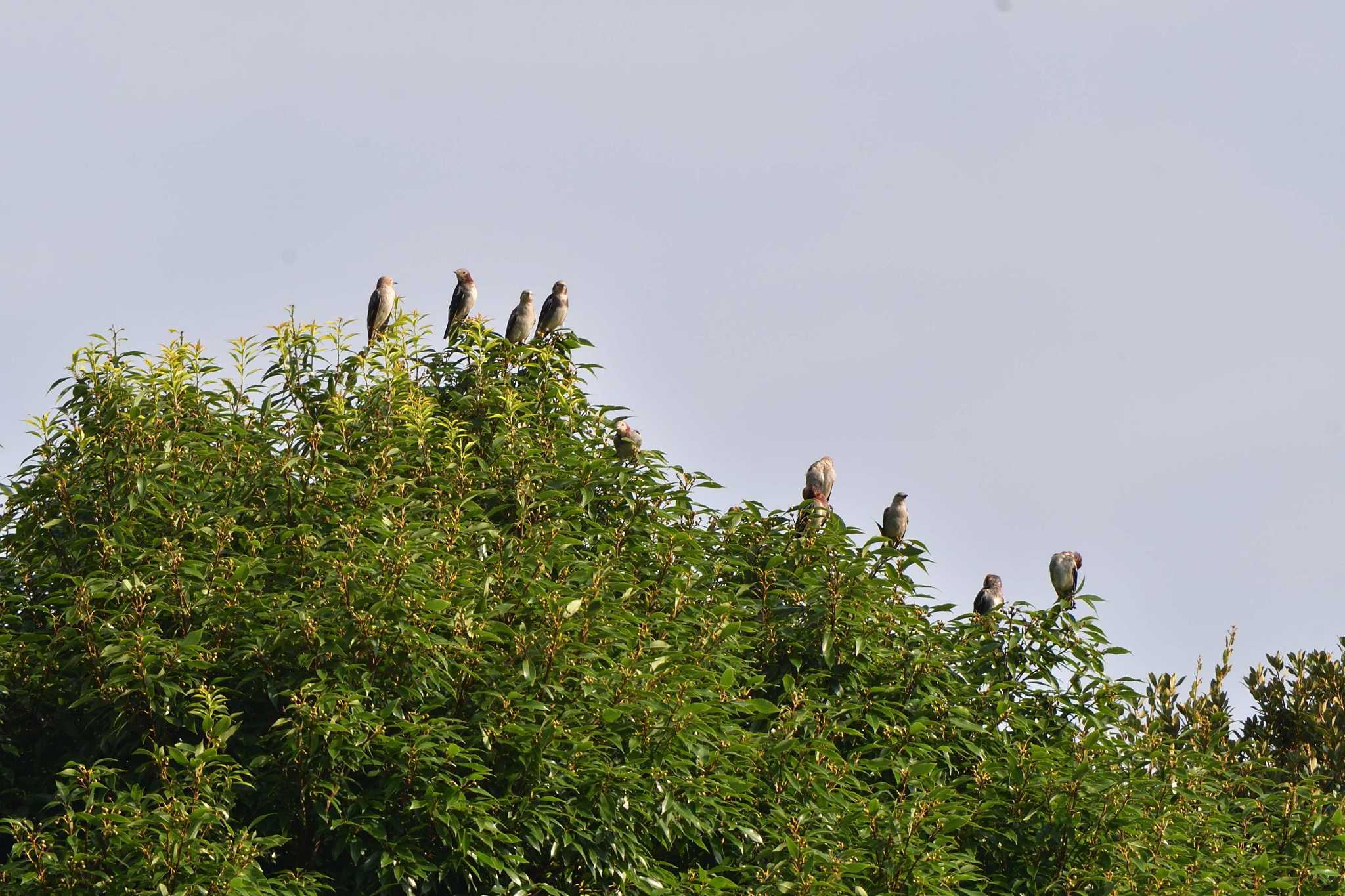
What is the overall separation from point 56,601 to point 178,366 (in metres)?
2.59

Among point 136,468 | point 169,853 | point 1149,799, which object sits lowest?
point 169,853

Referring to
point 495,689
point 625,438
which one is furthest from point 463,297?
point 495,689


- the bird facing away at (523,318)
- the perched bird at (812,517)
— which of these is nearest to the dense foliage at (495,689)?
the perched bird at (812,517)

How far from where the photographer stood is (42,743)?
11.5 m

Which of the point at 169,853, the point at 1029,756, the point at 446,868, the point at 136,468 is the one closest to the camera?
A: the point at 169,853

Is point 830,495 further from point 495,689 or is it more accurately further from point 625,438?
point 495,689

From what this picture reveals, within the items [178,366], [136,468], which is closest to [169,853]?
[136,468]

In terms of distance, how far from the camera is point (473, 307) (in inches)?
791

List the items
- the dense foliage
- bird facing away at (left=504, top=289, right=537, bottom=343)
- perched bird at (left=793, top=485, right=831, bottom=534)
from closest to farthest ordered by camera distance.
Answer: the dense foliage, perched bird at (left=793, top=485, right=831, bottom=534), bird facing away at (left=504, top=289, right=537, bottom=343)

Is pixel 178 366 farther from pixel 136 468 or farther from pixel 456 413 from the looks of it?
pixel 456 413

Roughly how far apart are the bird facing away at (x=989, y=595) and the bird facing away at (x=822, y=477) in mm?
2625

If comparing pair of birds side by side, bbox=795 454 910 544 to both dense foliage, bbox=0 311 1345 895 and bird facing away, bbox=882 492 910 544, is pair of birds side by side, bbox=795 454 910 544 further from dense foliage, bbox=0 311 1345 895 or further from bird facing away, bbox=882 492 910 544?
dense foliage, bbox=0 311 1345 895

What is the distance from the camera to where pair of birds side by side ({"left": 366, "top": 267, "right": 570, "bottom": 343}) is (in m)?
18.9

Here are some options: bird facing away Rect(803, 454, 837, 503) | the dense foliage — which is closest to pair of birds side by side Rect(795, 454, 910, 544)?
bird facing away Rect(803, 454, 837, 503)
